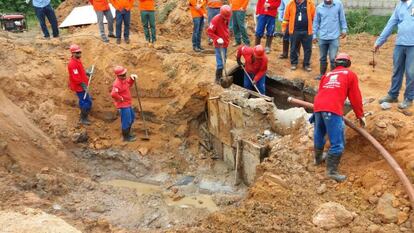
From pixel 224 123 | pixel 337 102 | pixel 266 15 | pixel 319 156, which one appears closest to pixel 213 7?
pixel 266 15

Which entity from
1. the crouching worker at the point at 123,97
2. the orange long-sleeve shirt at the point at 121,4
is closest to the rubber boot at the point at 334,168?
the crouching worker at the point at 123,97

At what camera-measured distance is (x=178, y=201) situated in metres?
8.06

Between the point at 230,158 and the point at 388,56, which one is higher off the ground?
the point at 388,56

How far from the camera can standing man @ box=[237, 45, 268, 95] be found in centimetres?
880

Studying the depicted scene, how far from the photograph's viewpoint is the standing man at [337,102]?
6059mm

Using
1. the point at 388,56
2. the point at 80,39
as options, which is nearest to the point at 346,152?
the point at 388,56

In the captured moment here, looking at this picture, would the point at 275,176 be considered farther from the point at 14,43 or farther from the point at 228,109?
the point at 14,43

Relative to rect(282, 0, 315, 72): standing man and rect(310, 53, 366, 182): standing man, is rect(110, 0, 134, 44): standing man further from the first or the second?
rect(310, 53, 366, 182): standing man

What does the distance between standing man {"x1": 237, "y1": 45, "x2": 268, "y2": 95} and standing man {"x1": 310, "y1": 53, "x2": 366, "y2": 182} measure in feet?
8.74

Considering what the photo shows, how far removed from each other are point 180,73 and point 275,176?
13.5 feet

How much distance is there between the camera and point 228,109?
8.92 metres

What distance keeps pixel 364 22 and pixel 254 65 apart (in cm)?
572

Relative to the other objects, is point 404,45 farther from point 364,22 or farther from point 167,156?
point 364,22

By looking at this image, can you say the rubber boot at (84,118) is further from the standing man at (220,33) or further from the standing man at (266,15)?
the standing man at (266,15)
